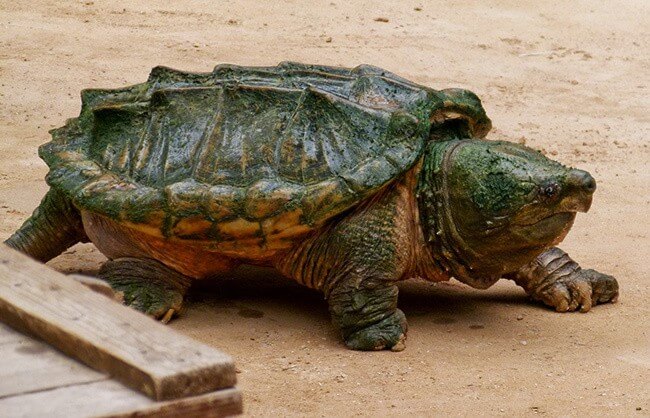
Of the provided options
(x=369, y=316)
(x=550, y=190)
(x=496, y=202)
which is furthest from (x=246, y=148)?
(x=550, y=190)

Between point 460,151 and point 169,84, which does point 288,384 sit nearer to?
point 460,151

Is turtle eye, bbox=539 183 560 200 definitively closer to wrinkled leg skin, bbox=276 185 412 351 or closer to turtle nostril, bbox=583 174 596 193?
turtle nostril, bbox=583 174 596 193

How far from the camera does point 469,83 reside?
398 inches

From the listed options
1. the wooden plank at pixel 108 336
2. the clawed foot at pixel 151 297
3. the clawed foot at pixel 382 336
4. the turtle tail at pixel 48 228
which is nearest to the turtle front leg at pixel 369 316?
the clawed foot at pixel 382 336

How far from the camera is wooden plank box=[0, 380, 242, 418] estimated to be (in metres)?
2.46

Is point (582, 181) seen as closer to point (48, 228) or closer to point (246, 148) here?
point (246, 148)

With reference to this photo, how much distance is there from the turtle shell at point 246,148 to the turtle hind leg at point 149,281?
0.31 meters

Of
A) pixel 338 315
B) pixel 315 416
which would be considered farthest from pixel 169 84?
pixel 315 416

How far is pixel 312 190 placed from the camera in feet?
16.7

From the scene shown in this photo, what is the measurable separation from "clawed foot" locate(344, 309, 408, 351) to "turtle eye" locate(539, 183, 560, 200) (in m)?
0.86

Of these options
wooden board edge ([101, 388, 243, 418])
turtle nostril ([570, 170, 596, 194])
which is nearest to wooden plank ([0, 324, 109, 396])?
wooden board edge ([101, 388, 243, 418])

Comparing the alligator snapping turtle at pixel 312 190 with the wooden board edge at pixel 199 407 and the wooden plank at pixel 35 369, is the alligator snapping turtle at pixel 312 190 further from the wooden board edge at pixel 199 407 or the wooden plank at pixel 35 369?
the wooden board edge at pixel 199 407

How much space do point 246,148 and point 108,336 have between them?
8.71ft

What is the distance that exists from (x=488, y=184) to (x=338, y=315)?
91cm
